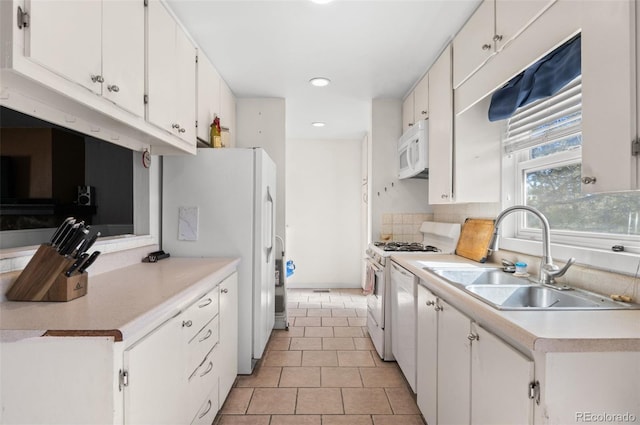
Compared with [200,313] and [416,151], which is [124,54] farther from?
[416,151]

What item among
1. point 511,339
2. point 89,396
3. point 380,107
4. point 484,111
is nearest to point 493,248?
point 511,339

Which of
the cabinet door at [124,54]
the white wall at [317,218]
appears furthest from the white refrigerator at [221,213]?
the white wall at [317,218]

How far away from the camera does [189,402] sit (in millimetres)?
1578

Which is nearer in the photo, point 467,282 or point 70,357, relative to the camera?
point 70,357

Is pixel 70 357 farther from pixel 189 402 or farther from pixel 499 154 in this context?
pixel 499 154

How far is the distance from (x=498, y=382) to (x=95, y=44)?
6.20ft

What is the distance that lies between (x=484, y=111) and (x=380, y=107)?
143 cm

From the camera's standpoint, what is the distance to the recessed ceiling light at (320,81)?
3169 millimetres

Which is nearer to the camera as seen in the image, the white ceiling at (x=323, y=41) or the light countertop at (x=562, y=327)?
the light countertop at (x=562, y=327)

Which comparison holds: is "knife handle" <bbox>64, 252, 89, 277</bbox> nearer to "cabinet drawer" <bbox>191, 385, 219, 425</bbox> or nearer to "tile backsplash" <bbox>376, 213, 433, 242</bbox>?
"cabinet drawer" <bbox>191, 385, 219, 425</bbox>

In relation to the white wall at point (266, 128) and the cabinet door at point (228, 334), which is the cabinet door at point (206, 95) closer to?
the white wall at point (266, 128)

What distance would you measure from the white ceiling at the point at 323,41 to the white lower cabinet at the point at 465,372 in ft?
5.45

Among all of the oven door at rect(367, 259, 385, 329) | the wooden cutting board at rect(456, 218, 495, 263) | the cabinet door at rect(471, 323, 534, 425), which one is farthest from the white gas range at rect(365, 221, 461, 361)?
the cabinet door at rect(471, 323, 534, 425)

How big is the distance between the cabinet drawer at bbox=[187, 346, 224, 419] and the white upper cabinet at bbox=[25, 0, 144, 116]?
1.28 metres
